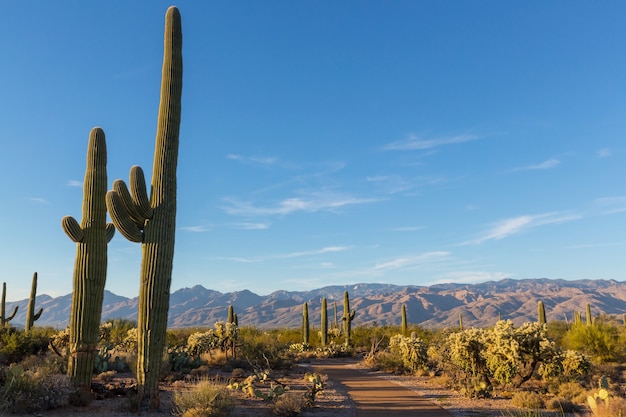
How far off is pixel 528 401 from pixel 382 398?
3820 millimetres

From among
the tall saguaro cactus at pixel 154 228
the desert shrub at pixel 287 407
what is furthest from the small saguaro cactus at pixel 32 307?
the desert shrub at pixel 287 407

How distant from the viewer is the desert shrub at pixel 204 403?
9.58m

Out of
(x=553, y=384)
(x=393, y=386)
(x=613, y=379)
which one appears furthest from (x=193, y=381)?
(x=613, y=379)

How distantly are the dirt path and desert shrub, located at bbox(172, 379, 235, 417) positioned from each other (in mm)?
3057

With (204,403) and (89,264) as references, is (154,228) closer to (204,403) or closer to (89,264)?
(89,264)

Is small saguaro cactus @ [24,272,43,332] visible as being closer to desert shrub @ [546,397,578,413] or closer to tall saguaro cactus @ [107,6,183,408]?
tall saguaro cactus @ [107,6,183,408]

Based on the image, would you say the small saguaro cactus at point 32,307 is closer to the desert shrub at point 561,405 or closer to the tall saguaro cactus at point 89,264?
the tall saguaro cactus at point 89,264

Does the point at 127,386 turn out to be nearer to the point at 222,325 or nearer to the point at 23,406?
the point at 23,406

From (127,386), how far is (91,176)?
600cm

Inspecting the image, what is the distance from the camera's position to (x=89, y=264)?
11484 mm

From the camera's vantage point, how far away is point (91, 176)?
11852 mm

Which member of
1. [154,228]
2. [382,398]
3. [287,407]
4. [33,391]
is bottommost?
[382,398]

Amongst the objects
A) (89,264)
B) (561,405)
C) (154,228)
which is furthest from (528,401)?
(89,264)

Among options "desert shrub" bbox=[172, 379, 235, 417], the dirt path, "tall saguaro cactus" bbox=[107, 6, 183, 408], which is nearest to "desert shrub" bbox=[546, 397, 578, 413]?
the dirt path
